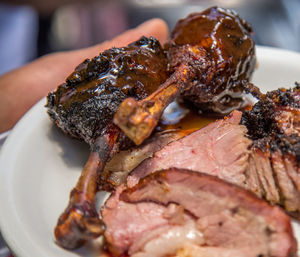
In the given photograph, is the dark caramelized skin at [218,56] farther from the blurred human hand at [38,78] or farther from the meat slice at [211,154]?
the blurred human hand at [38,78]

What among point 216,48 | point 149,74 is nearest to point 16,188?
point 149,74

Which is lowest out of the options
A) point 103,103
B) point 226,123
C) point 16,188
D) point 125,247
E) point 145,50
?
point 125,247

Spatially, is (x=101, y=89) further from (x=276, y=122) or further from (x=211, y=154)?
(x=276, y=122)

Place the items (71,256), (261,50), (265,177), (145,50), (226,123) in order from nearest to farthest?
1. (71,256)
2. (265,177)
3. (226,123)
4. (145,50)
5. (261,50)

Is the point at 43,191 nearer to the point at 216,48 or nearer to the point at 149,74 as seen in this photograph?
the point at 149,74

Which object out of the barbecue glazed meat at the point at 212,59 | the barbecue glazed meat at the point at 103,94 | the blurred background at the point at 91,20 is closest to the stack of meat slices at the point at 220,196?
the barbecue glazed meat at the point at 103,94

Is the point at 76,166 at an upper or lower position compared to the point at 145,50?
lower

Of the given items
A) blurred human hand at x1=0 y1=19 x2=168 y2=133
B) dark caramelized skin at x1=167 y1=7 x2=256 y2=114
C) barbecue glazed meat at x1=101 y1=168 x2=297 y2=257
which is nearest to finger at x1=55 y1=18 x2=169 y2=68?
blurred human hand at x1=0 y1=19 x2=168 y2=133
